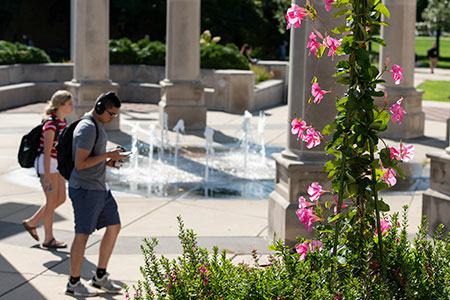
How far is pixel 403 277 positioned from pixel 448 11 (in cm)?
4824

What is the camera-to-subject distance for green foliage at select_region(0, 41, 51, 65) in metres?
23.0

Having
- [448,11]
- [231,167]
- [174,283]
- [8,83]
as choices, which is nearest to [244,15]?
[448,11]

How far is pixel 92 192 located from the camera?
22.3ft

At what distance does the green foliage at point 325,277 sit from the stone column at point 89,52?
12.8m

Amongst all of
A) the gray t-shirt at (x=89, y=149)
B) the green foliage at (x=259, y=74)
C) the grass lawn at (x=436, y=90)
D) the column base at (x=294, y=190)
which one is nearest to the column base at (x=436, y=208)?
the column base at (x=294, y=190)

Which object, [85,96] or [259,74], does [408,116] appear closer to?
[85,96]

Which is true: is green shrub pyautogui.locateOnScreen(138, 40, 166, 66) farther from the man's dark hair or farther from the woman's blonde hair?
the man's dark hair

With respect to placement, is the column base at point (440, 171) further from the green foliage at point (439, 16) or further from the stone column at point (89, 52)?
the green foliage at point (439, 16)

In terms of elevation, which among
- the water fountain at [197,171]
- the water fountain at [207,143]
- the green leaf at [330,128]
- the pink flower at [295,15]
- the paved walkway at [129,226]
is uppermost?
the pink flower at [295,15]

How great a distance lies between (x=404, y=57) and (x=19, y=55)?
12.4 m

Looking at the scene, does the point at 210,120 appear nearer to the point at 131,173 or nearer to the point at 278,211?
the point at 131,173

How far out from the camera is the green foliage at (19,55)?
2302 centimetres

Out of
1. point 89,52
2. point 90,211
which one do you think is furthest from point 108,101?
point 89,52

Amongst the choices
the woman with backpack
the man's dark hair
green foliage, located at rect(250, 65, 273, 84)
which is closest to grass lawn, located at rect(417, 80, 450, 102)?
green foliage, located at rect(250, 65, 273, 84)
